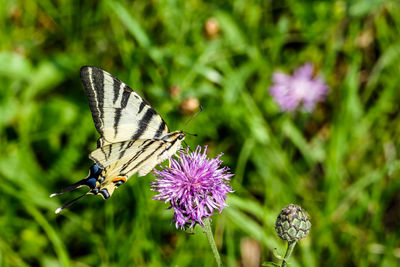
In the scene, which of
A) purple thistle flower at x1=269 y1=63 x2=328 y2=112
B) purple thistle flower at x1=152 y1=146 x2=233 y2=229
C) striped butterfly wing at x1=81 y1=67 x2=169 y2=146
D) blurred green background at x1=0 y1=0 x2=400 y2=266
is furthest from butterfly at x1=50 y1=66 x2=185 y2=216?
purple thistle flower at x1=269 y1=63 x2=328 y2=112

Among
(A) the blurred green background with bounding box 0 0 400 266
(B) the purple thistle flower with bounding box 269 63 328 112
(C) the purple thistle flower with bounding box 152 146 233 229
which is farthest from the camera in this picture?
(B) the purple thistle flower with bounding box 269 63 328 112

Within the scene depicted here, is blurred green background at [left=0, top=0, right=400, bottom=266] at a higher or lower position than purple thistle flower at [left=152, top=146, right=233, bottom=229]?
higher

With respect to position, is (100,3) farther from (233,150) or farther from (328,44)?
(328,44)

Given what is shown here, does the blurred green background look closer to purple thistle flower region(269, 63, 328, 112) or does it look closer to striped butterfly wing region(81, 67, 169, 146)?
purple thistle flower region(269, 63, 328, 112)

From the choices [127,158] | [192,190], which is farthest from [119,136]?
[192,190]

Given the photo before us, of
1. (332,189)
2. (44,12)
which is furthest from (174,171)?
(44,12)

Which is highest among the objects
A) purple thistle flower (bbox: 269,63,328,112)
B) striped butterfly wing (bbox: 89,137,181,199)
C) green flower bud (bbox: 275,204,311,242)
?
purple thistle flower (bbox: 269,63,328,112)

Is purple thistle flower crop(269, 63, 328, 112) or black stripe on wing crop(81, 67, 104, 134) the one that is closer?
black stripe on wing crop(81, 67, 104, 134)

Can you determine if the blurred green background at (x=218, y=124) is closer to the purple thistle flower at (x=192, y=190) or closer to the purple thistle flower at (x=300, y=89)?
the purple thistle flower at (x=300, y=89)
